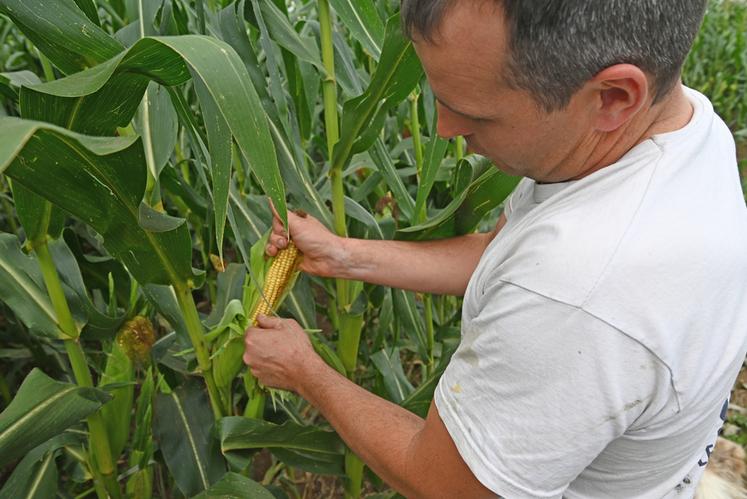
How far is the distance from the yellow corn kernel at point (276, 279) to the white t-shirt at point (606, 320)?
437 mm

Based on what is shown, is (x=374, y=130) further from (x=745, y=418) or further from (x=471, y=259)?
(x=745, y=418)

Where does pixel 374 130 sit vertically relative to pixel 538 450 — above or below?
above

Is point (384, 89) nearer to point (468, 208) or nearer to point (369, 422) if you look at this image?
point (468, 208)

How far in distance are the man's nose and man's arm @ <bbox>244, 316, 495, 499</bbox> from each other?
0.44 m

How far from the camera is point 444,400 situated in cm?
111

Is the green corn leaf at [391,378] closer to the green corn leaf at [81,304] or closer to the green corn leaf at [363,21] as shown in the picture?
the green corn leaf at [81,304]

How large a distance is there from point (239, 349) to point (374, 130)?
52cm

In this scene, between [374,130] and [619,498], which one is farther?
[374,130]

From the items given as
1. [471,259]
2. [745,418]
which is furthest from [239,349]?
[745,418]

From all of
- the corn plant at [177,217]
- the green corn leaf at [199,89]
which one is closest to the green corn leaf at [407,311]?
the corn plant at [177,217]

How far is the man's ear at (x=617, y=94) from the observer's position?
874 millimetres

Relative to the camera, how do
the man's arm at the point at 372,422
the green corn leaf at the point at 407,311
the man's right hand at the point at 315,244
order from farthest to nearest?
the green corn leaf at the point at 407,311
the man's right hand at the point at 315,244
the man's arm at the point at 372,422

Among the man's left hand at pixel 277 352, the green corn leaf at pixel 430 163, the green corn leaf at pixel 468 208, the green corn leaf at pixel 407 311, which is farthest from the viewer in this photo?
the green corn leaf at pixel 407 311

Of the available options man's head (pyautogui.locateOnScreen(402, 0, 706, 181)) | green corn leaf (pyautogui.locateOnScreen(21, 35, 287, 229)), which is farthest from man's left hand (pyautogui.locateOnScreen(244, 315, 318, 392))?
man's head (pyautogui.locateOnScreen(402, 0, 706, 181))
